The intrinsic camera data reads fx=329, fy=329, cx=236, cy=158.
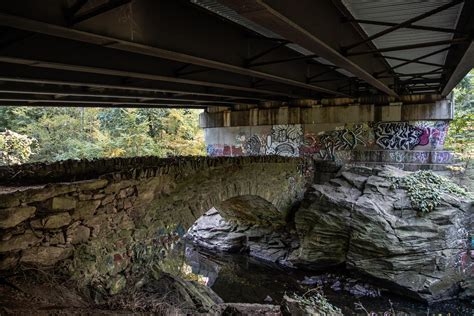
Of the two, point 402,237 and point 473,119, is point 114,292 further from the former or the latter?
point 473,119

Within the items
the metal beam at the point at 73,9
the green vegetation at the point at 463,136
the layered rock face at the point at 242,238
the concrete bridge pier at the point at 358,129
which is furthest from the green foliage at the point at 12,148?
the green vegetation at the point at 463,136

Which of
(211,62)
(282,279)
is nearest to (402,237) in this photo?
(282,279)

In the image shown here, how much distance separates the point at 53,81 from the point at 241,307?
4.81m

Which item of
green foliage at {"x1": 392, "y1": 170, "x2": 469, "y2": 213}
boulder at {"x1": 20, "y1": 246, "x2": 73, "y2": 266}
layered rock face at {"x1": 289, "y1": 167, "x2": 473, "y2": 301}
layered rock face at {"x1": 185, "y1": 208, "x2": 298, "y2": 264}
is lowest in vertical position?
layered rock face at {"x1": 185, "y1": 208, "x2": 298, "y2": 264}

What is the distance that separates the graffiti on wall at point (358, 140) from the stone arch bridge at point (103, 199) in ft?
16.7

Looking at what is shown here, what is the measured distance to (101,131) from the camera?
16.9 m

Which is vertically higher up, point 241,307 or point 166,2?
point 166,2

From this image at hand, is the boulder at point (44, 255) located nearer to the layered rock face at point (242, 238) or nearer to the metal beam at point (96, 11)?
the metal beam at point (96, 11)

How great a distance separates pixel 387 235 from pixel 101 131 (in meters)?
14.2

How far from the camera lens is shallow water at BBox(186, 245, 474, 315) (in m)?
7.62

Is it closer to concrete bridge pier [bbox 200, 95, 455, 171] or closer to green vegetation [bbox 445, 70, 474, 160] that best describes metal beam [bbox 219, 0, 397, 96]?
concrete bridge pier [bbox 200, 95, 455, 171]

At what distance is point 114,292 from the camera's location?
4102mm

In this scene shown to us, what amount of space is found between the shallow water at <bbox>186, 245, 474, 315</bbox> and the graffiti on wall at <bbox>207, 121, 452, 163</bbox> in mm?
4679

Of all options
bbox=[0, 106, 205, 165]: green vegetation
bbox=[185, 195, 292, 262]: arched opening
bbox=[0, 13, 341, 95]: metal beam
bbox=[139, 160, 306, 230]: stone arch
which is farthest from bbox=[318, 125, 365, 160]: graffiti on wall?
bbox=[0, 13, 341, 95]: metal beam
